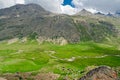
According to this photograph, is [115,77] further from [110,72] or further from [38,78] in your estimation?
[38,78]

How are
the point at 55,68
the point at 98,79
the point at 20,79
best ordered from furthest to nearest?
the point at 55,68 < the point at 20,79 < the point at 98,79

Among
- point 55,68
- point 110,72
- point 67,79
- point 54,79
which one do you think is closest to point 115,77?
point 110,72

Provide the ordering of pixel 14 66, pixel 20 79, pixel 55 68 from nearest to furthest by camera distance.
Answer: pixel 20 79, pixel 55 68, pixel 14 66

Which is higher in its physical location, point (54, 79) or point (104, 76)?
point (104, 76)

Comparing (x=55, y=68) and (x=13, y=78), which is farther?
(x=55, y=68)

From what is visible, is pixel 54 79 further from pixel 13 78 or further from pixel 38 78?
pixel 13 78

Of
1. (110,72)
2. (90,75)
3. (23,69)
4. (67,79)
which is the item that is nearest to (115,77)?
(110,72)

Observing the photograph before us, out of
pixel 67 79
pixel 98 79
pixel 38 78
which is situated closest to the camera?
pixel 98 79

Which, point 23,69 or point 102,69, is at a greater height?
point 102,69

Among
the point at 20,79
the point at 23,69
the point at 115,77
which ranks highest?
the point at 115,77
